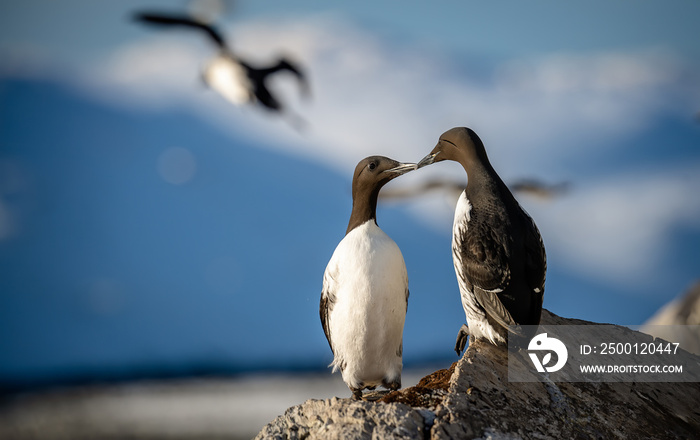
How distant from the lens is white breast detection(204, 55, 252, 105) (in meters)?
9.96

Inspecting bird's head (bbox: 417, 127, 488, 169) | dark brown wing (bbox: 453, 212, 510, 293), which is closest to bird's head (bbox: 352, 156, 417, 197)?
bird's head (bbox: 417, 127, 488, 169)

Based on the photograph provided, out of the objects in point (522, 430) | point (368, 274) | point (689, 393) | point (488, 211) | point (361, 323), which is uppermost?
point (488, 211)

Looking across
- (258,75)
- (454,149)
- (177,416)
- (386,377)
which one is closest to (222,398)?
(177,416)

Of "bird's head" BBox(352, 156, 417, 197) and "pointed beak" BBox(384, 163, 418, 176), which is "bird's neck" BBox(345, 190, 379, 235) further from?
"pointed beak" BBox(384, 163, 418, 176)

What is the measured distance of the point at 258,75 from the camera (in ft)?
32.8

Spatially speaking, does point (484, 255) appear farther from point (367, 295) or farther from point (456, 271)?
point (367, 295)

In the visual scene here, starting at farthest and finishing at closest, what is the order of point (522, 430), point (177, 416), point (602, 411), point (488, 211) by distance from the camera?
point (177, 416), point (488, 211), point (602, 411), point (522, 430)

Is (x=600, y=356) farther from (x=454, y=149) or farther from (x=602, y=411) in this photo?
(x=454, y=149)

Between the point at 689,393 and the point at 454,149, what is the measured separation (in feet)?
7.08

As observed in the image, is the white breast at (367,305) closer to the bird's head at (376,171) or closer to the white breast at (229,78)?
the bird's head at (376,171)

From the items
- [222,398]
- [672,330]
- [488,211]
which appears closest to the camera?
[488,211]

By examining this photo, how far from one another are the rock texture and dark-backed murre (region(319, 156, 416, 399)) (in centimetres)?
39

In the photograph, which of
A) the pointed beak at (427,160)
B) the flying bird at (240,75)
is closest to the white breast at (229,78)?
the flying bird at (240,75)

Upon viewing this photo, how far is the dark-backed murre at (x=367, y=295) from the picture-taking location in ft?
12.4
